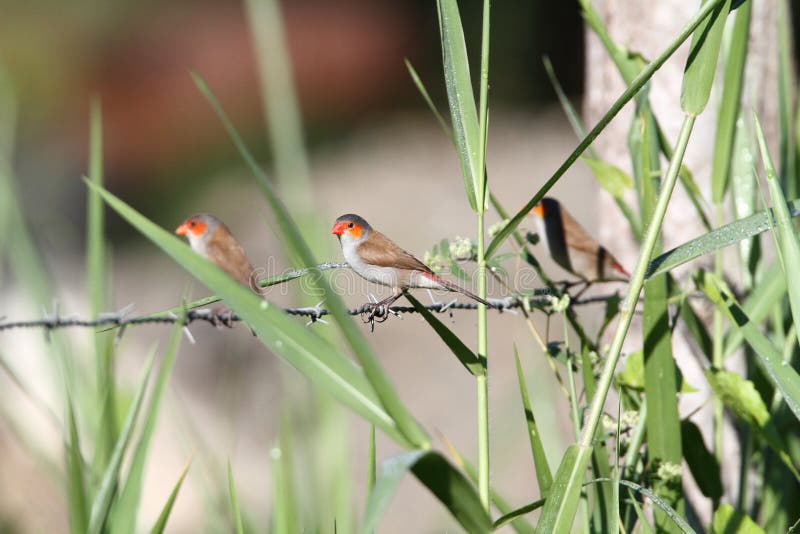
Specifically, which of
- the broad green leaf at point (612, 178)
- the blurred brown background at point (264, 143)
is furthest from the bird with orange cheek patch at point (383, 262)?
the blurred brown background at point (264, 143)

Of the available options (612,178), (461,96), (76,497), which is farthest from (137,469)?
(612,178)

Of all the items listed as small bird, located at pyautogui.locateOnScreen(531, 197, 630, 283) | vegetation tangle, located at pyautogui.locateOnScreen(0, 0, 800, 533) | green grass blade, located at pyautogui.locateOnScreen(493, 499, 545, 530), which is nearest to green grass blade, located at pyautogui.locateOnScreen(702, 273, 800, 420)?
vegetation tangle, located at pyautogui.locateOnScreen(0, 0, 800, 533)

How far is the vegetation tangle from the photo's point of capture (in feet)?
3.64

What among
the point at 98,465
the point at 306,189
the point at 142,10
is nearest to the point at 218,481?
the point at 98,465

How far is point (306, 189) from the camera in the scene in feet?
5.90

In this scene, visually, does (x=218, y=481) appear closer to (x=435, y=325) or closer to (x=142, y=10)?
(x=435, y=325)

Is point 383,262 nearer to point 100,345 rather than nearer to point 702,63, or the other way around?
point 100,345

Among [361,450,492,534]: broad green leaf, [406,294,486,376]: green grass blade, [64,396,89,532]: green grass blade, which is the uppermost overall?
[406,294,486,376]: green grass blade

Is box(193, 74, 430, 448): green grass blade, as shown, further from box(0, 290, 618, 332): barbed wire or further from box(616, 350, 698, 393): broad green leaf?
box(616, 350, 698, 393): broad green leaf

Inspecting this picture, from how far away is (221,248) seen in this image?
6.73 ft

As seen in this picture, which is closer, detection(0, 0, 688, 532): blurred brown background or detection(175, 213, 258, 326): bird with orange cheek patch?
detection(175, 213, 258, 326): bird with orange cheek patch

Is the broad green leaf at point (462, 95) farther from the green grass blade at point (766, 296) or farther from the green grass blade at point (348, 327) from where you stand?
the green grass blade at point (766, 296)

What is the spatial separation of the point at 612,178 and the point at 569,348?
55 cm

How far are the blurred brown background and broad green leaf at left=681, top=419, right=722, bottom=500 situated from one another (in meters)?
3.63
